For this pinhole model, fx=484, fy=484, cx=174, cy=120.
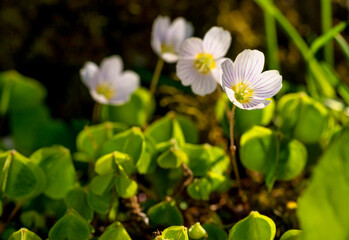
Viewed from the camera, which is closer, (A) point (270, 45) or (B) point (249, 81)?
(B) point (249, 81)

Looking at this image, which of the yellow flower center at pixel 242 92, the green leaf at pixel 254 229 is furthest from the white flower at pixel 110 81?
the green leaf at pixel 254 229

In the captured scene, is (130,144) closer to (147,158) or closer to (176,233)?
(147,158)

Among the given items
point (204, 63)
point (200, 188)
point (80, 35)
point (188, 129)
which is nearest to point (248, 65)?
point (204, 63)

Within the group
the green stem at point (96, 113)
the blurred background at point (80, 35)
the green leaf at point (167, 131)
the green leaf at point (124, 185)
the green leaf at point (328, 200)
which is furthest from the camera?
the blurred background at point (80, 35)

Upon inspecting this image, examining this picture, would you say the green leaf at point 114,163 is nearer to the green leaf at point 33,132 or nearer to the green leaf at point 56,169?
the green leaf at point 56,169

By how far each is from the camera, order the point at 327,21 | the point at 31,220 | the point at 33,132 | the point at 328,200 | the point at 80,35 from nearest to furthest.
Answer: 1. the point at 328,200
2. the point at 31,220
3. the point at 33,132
4. the point at 327,21
5. the point at 80,35

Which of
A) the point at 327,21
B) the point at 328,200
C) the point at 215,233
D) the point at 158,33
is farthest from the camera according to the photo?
the point at 327,21

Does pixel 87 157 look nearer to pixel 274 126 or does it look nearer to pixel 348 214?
pixel 274 126
